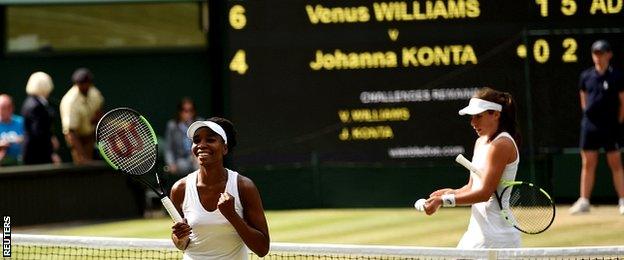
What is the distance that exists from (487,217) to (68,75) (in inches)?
456

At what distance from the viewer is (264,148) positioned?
15.2 meters

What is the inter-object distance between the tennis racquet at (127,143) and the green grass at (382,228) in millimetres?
5271

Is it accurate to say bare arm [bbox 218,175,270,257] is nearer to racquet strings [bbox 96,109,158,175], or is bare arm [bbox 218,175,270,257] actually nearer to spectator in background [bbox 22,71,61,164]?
racquet strings [bbox 96,109,158,175]

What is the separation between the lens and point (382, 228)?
1342 cm

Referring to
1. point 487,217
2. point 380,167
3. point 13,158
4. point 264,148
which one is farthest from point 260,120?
point 487,217

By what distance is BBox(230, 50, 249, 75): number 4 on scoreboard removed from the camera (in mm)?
15109

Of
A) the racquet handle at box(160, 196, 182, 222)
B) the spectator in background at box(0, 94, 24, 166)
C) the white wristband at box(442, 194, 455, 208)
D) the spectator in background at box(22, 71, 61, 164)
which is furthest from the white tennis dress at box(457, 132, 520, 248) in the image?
the spectator in background at box(0, 94, 24, 166)

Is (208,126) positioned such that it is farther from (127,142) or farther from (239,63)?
(239,63)

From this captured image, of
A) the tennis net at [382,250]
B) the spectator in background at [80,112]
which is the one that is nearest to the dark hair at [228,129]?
the tennis net at [382,250]

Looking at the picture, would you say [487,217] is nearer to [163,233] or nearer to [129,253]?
[129,253]

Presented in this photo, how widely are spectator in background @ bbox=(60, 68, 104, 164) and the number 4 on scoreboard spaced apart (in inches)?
63.8

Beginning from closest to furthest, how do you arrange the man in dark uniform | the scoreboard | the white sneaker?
1. the man in dark uniform
2. the white sneaker
3. the scoreboard

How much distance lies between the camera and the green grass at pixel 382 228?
40.1 feet

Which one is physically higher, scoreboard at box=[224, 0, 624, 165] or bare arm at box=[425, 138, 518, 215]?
bare arm at box=[425, 138, 518, 215]
